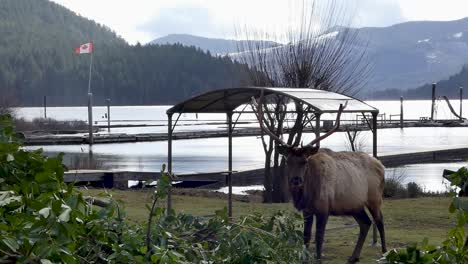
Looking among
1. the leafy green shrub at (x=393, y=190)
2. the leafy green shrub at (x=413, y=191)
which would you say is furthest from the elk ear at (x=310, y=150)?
the leafy green shrub at (x=413, y=191)

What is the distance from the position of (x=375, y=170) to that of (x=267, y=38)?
15.5 m

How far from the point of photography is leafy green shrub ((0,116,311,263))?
237 centimetres

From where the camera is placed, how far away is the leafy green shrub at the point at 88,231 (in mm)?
2367

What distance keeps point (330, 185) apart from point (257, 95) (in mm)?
3897

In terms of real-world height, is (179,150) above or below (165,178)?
below

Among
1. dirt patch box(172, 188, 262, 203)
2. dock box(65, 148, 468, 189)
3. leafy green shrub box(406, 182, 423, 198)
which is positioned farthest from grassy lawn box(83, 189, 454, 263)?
leafy green shrub box(406, 182, 423, 198)

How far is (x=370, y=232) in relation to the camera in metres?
14.2

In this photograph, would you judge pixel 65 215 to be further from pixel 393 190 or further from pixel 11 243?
pixel 393 190

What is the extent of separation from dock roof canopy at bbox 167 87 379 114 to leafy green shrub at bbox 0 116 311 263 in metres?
8.04

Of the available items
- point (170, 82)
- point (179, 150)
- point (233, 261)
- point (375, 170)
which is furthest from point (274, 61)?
point (170, 82)

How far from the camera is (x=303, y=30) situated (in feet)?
81.7

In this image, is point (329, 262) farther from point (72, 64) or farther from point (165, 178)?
point (72, 64)

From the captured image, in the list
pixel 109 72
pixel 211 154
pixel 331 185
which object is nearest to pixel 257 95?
pixel 331 185

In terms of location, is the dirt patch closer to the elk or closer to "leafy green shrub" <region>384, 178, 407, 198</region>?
"leafy green shrub" <region>384, 178, 407, 198</region>
